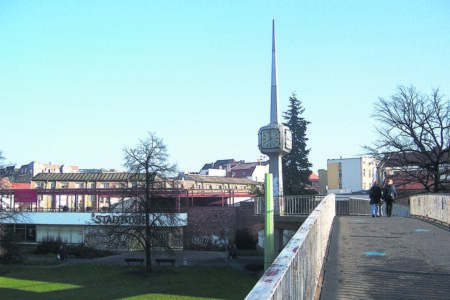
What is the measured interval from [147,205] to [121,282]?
6942 mm

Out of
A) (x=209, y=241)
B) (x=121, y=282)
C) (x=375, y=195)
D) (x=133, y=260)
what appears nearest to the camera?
(x=375, y=195)

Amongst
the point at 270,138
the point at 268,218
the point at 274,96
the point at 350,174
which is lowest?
the point at 268,218

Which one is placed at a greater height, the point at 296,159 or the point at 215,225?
the point at 296,159

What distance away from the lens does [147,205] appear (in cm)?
3969

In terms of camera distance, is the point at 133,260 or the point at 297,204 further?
the point at 133,260

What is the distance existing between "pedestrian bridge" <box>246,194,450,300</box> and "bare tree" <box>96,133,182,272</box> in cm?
2647

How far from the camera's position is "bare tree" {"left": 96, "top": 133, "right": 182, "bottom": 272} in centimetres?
3981

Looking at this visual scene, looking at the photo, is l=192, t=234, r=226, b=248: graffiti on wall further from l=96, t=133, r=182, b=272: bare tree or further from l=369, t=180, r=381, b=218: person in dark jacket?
l=369, t=180, r=381, b=218: person in dark jacket

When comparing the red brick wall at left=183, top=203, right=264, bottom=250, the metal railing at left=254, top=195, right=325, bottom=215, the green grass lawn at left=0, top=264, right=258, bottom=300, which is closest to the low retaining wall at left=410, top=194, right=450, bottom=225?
the metal railing at left=254, top=195, right=325, bottom=215

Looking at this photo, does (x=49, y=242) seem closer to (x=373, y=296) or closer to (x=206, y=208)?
(x=206, y=208)

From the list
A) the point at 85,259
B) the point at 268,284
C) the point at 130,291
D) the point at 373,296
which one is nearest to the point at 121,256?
the point at 85,259

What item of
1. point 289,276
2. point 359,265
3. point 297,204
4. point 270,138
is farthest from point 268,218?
point 270,138

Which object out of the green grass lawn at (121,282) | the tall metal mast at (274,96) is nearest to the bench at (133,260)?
Answer: the green grass lawn at (121,282)

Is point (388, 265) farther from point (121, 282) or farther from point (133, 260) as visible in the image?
point (133, 260)
